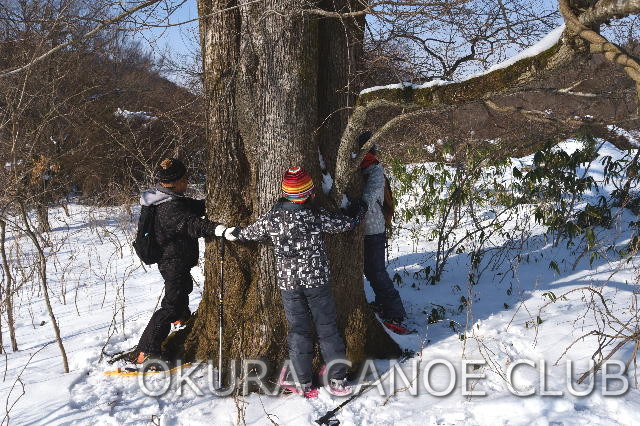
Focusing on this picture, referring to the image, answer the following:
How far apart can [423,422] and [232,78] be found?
7.93 feet

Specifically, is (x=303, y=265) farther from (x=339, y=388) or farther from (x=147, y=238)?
(x=147, y=238)

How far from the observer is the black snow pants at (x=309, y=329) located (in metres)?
2.93

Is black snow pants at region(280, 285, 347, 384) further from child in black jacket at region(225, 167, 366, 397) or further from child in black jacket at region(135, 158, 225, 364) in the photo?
child in black jacket at region(135, 158, 225, 364)

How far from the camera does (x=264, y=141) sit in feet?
9.59

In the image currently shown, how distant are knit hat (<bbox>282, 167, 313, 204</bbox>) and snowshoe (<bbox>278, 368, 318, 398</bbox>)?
121 cm

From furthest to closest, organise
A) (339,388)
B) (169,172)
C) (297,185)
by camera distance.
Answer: (169,172), (339,388), (297,185)

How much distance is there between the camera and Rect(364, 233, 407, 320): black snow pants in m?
3.87

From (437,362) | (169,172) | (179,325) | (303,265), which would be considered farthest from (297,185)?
(179,325)

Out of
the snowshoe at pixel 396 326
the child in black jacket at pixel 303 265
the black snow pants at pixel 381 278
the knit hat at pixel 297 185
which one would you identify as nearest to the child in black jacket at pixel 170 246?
the child in black jacket at pixel 303 265

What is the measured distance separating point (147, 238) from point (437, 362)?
7.58 feet

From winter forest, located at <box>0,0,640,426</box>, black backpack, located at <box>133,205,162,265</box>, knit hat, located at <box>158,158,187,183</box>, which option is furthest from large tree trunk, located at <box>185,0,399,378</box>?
black backpack, located at <box>133,205,162,265</box>

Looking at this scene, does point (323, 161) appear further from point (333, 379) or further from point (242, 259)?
point (333, 379)

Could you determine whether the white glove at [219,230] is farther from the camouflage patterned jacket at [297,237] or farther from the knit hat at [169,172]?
the knit hat at [169,172]

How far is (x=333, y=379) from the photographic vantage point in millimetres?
2930
